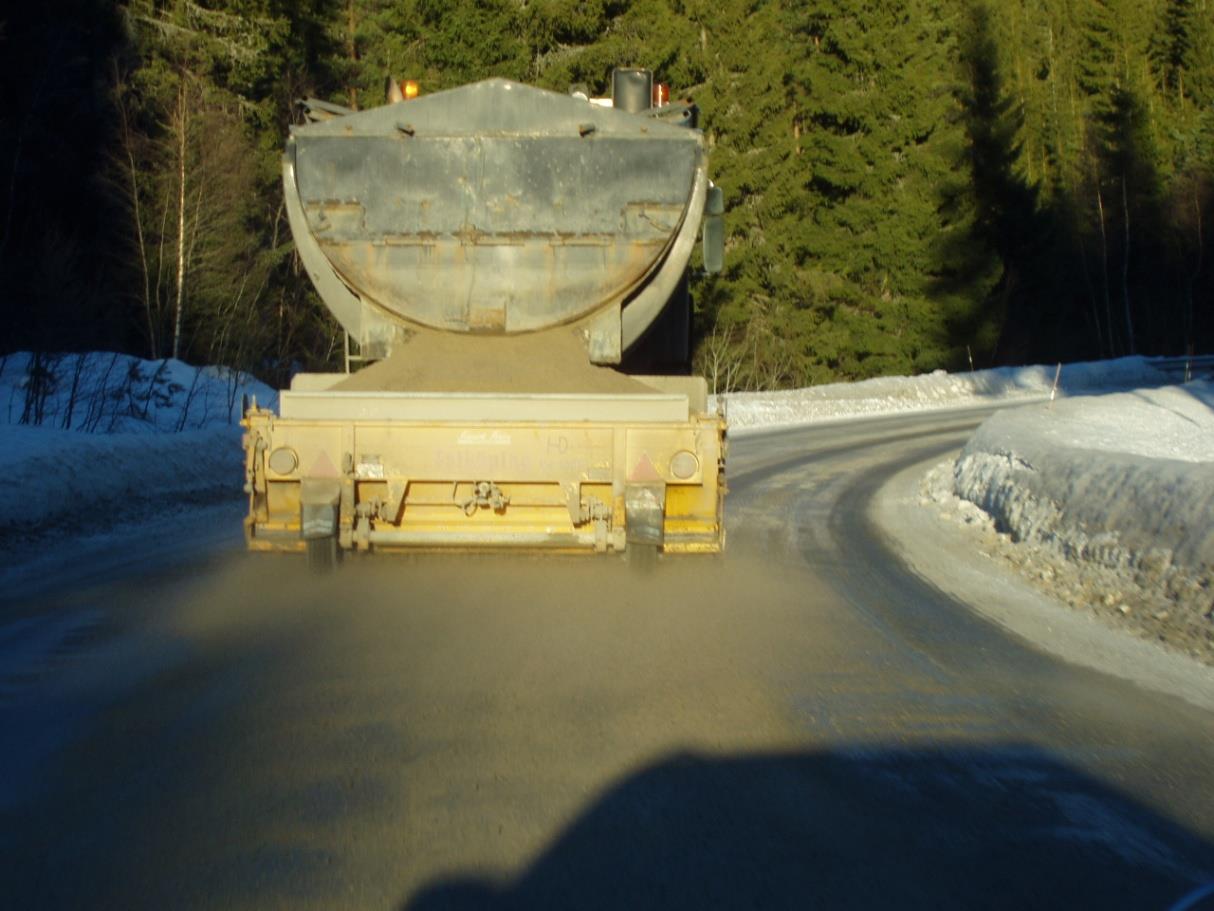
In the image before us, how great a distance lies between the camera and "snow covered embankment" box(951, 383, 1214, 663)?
332 inches

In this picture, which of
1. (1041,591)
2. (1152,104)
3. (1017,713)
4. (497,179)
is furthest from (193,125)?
(1152,104)

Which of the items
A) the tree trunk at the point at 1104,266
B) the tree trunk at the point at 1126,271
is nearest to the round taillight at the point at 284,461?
the tree trunk at the point at 1126,271

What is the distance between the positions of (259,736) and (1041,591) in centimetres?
611

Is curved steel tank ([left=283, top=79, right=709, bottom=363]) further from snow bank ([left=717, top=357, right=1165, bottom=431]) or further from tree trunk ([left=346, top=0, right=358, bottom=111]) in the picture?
tree trunk ([left=346, top=0, right=358, bottom=111])

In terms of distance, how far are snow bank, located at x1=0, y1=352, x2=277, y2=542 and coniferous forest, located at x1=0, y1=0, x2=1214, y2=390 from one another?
62.2 inches

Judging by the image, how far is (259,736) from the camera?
5629 millimetres

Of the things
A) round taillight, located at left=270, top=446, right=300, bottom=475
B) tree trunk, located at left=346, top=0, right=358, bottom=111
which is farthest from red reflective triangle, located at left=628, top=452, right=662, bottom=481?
tree trunk, located at left=346, top=0, right=358, bottom=111

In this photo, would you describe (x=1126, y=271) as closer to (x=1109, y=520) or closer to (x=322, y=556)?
(x=1109, y=520)

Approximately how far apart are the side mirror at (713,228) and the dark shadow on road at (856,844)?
17.5 feet

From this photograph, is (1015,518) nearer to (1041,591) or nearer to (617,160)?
(1041,591)

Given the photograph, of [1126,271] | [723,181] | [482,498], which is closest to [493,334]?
[482,498]

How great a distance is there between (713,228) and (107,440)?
714 centimetres

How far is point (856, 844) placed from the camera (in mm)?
4555

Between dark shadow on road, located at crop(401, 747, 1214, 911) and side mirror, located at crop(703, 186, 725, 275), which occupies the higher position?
side mirror, located at crop(703, 186, 725, 275)
